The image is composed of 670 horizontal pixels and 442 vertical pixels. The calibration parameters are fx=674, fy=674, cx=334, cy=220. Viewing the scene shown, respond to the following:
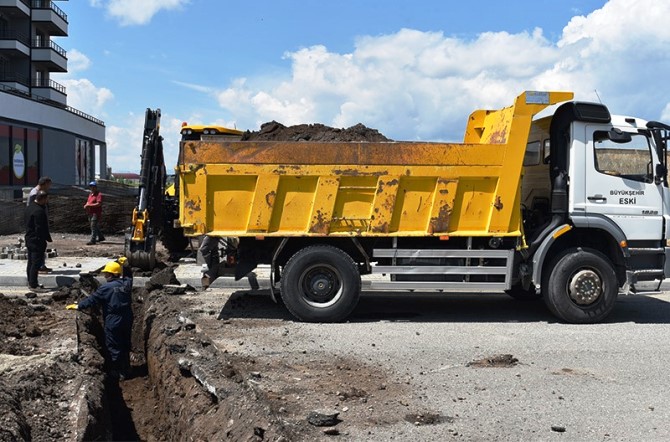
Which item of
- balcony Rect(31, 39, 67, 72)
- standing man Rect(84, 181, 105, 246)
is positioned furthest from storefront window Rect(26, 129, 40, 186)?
standing man Rect(84, 181, 105, 246)

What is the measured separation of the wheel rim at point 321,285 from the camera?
9.02 metres

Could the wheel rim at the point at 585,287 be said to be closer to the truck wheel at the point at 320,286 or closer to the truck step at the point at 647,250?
the truck step at the point at 647,250

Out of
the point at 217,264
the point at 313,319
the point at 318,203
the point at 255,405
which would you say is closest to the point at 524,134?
the point at 318,203

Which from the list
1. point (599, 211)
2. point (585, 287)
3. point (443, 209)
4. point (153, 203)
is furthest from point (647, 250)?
point (153, 203)

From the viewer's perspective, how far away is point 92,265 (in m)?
13.9

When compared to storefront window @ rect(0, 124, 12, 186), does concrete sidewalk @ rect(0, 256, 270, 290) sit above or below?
below

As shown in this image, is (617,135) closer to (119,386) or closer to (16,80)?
(119,386)

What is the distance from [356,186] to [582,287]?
3315 millimetres

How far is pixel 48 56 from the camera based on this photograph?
57.2m

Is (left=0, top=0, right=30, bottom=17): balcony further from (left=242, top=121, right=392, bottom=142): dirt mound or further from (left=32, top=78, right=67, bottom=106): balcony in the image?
(left=242, top=121, right=392, bottom=142): dirt mound

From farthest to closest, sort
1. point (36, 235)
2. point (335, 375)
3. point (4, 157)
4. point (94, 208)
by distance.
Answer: point (4, 157) → point (94, 208) → point (36, 235) → point (335, 375)

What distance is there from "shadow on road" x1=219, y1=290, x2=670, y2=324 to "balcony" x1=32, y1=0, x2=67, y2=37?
2139 inches

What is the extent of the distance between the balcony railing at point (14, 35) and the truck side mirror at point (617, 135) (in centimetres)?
5433

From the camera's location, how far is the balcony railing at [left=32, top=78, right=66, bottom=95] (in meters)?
57.4
